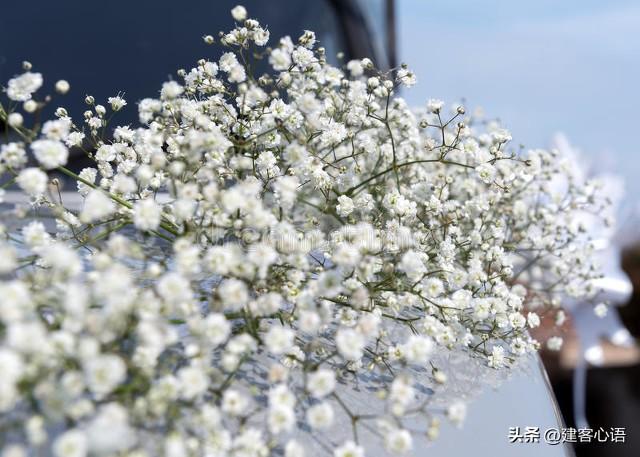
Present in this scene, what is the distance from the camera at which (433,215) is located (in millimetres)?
1192

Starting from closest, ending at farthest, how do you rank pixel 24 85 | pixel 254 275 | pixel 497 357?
1. pixel 254 275
2. pixel 24 85
3. pixel 497 357

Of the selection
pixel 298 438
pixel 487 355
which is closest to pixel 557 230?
pixel 487 355

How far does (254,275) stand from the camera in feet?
2.44

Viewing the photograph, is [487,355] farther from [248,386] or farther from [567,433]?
[248,386]

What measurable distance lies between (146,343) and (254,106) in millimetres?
602

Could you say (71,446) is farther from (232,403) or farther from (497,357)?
(497,357)

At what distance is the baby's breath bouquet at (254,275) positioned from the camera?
549mm

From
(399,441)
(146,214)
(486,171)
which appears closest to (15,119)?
(146,214)

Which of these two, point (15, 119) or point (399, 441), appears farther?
point (15, 119)

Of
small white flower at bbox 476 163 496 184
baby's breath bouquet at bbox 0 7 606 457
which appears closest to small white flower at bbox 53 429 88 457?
baby's breath bouquet at bbox 0 7 606 457

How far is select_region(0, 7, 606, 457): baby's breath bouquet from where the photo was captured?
55cm

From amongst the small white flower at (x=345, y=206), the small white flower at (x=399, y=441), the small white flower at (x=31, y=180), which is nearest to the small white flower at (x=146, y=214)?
the small white flower at (x=31, y=180)

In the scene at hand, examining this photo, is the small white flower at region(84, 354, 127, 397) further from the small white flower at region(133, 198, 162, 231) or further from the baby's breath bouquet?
the small white flower at region(133, 198, 162, 231)

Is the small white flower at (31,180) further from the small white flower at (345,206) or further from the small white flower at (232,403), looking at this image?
the small white flower at (345,206)
